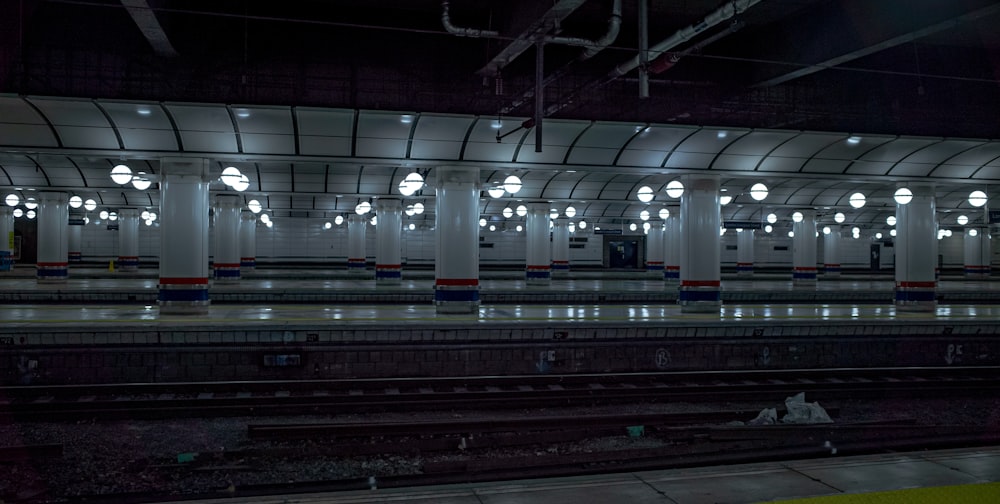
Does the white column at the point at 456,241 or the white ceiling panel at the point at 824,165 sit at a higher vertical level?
the white ceiling panel at the point at 824,165

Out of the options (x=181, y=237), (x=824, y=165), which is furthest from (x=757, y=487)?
(x=824, y=165)

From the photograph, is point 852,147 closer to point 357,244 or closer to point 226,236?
point 226,236

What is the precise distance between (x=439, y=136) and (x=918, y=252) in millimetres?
16281

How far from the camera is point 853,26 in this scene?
13.3 m

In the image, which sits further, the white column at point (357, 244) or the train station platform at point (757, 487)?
the white column at point (357, 244)

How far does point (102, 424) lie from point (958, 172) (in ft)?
78.7

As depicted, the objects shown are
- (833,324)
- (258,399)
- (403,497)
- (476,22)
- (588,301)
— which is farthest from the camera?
(588,301)

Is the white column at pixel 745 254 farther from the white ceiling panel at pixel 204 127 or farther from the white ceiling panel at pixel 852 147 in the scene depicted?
the white ceiling panel at pixel 204 127

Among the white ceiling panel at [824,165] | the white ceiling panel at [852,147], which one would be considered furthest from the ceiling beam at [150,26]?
the white ceiling panel at [824,165]

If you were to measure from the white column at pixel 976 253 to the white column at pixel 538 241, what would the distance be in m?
32.5

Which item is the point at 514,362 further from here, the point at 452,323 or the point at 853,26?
the point at 853,26

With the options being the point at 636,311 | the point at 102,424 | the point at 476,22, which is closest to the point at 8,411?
the point at 102,424

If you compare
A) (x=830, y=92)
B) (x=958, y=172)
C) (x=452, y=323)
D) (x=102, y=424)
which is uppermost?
(x=830, y=92)

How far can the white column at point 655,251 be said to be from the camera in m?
44.2
